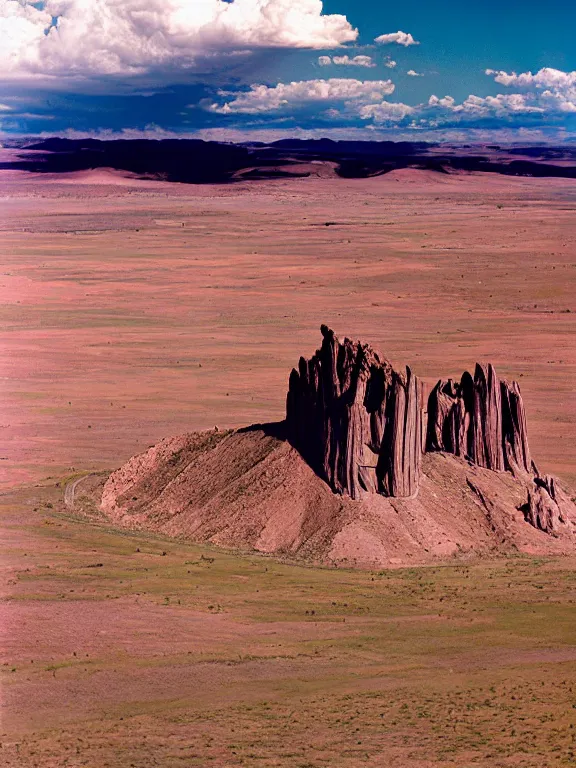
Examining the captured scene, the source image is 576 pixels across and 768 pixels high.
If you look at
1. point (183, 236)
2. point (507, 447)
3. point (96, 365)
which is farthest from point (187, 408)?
point (183, 236)

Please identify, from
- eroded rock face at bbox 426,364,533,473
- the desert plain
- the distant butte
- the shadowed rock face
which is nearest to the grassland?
the desert plain

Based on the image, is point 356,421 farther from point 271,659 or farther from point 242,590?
point 271,659

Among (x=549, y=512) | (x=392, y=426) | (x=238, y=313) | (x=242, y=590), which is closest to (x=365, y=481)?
(x=392, y=426)

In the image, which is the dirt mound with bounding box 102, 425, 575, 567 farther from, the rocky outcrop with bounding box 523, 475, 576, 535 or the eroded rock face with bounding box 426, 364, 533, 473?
the eroded rock face with bounding box 426, 364, 533, 473

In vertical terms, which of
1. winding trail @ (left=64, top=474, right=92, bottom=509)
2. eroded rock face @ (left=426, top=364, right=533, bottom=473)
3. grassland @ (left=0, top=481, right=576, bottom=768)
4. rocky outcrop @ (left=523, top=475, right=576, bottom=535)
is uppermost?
eroded rock face @ (left=426, top=364, right=533, bottom=473)

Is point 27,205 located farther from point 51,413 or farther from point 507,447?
point 507,447
